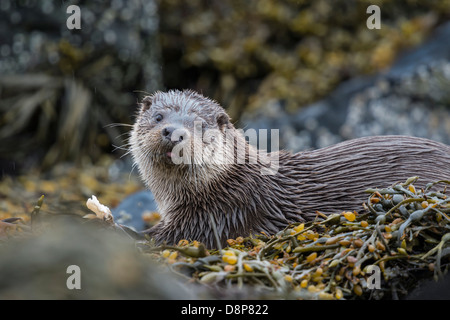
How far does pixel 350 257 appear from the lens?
2.18 metres

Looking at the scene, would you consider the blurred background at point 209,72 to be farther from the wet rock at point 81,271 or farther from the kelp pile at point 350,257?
the wet rock at point 81,271

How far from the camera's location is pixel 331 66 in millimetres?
6480

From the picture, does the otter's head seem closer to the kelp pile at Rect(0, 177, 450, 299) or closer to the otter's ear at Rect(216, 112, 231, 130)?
the otter's ear at Rect(216, 112, 231, 130)

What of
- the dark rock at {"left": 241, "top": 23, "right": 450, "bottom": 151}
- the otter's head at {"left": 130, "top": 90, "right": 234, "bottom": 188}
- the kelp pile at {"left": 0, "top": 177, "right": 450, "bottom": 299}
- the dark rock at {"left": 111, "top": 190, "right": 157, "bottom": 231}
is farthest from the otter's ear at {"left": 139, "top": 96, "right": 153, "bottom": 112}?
the dark rock at {"left": 241, "top": 23, "right": 450, "bottom": 151}

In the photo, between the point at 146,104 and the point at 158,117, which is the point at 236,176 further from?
the point at 146,104

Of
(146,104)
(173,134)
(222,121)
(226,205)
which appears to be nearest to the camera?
(173,134)

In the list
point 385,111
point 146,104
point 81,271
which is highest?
point 385,111

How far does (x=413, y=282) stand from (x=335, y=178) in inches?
41.7

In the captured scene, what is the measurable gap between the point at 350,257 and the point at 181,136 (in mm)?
1002

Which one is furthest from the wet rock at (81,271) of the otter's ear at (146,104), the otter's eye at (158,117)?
the otter's ear at (146,104)

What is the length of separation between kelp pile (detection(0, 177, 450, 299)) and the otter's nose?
55cm

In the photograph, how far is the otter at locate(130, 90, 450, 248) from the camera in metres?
3.02

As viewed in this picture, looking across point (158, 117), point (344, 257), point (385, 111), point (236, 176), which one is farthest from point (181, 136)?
point (385, 111)
